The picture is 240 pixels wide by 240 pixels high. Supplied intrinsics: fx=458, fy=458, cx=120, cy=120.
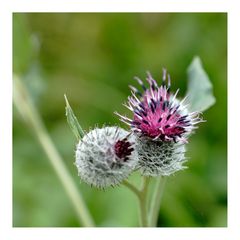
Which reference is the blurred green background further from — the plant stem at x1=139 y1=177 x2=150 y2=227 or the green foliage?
the plant stem at x1=139 y1=177 x2=150 y2=227

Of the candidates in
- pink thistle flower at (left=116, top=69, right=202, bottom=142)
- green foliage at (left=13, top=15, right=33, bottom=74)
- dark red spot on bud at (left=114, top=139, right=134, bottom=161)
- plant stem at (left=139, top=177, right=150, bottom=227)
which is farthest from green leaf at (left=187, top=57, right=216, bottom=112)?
green foliage at (left=13, top=15, right=33, bottom=74)

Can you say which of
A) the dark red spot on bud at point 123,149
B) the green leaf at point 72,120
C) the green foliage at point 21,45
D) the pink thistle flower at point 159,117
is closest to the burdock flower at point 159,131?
the pink thistle flower at point 159,117

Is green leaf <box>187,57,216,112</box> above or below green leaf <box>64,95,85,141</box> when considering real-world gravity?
above

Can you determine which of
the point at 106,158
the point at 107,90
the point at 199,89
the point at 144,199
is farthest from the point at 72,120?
the point at 107,90

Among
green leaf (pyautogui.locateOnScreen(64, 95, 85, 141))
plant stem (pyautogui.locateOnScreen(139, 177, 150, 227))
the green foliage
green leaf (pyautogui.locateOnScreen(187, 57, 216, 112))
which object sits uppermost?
the green foliage

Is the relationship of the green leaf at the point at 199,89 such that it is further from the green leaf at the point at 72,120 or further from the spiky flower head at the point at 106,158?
the green leaf at the point at 72,120

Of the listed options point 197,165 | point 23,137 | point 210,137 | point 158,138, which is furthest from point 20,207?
point 158,138

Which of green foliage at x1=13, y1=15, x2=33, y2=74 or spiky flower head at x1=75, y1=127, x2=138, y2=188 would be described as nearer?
spiky flower head at x1=75, y1=127, x2=138, y2=188
